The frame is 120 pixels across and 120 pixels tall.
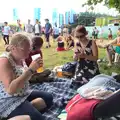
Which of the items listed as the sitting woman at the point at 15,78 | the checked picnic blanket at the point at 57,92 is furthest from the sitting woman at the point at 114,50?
the sitting woman at the point at 15,78

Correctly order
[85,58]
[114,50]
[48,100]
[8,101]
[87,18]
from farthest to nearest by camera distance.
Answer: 1. [87,18]
2. [114,50]
3. [85,58]
4. [48,100]
5. [8,101]

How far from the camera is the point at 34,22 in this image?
1212 cm

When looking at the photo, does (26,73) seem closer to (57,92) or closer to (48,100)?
(48,100)

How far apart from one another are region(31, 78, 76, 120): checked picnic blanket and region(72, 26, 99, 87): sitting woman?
0.72 ft

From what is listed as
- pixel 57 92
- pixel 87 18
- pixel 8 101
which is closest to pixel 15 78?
pixel 8 101

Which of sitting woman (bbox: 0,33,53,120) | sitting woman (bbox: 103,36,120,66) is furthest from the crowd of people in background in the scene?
sitting woman (bbox: 103,36,120,66)

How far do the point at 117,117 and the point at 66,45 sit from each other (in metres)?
8.33

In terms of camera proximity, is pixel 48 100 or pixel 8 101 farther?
pixel 48 100

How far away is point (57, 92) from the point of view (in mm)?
3752

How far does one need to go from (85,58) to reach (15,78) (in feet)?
5.66

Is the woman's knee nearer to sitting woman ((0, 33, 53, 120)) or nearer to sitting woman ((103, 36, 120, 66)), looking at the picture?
sitting woman ((0, 33, 53, 120))

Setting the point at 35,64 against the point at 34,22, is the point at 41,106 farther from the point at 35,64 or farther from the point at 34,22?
the point at 34,22

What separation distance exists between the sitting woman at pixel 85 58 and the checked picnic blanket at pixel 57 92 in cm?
22

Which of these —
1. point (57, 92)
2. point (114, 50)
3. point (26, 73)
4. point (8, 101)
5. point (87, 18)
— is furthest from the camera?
point (87, 18)
